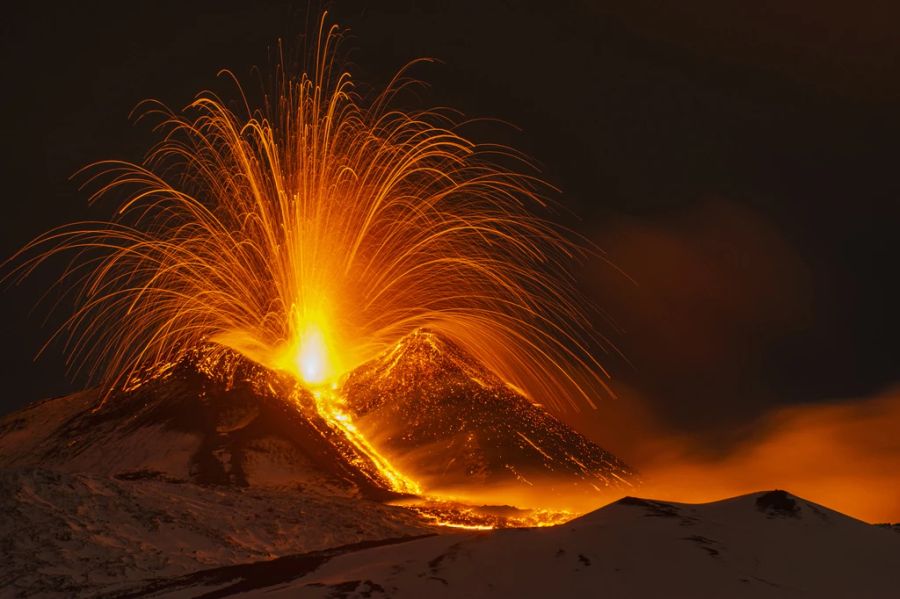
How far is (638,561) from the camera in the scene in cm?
5628

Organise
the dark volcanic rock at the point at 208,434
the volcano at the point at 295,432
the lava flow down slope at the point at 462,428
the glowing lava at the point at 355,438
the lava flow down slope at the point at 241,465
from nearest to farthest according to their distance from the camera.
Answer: the lava flow down slope at the point at 241,465
the dark volcanic rock at the point at 208,434
the volcano at the point at 295,432
the glowing lava at the point at 355,438
the lava flow down slope at the point at 462,428

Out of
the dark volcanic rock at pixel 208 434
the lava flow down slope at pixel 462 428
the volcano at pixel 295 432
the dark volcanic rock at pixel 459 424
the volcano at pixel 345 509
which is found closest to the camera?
the volcano at pixel 345 509

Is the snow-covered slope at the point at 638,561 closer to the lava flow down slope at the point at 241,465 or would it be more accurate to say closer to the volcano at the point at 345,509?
the volcano at the point at 345,509

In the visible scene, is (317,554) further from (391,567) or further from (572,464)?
(572,464)

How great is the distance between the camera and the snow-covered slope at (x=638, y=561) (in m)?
53.3

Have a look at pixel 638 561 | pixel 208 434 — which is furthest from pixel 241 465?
pixel 638 561

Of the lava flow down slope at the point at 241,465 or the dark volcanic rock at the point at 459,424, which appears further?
the dark volcanic rock at the point at 459,424

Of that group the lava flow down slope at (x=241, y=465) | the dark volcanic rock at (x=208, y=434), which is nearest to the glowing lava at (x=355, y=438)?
the lava flow down slope at (x=241, y=465)

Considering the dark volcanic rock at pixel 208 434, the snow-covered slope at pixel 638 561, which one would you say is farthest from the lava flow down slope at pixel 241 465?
the snow-covered slope at pixel 638 561

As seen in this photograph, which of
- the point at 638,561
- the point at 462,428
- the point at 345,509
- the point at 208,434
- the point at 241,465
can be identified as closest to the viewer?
the point at 638,561

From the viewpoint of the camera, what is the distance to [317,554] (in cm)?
7394

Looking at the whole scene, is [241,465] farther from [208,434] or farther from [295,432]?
[295,432]

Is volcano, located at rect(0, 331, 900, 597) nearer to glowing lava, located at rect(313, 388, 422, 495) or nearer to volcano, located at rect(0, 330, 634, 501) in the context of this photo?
volcano, located at rect(0, 330, 634, 501)

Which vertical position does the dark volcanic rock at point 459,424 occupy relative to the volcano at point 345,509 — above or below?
above
